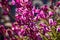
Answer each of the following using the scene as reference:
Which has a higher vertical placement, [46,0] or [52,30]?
[52,30]

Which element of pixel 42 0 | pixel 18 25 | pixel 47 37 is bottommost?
pixel 42 0

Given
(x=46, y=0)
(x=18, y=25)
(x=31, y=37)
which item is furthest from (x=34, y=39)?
(x=46, y=0)

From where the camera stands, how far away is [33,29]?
2465mm

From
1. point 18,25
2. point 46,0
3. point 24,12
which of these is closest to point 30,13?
point 24,12

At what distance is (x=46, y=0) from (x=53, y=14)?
12.6ft

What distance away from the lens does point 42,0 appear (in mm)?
6613

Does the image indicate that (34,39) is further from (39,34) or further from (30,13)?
(30,13)

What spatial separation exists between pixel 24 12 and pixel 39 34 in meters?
0.29

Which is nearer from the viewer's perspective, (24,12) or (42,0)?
(24,12)

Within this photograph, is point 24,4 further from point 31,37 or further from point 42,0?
point 42,0

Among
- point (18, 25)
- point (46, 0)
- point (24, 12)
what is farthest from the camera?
point (46, 0)

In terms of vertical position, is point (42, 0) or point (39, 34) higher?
point (39, 34)

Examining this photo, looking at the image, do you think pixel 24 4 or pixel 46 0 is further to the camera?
pixel 46 0

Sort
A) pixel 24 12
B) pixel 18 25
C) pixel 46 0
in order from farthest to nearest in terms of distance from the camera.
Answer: pixel 46 0
pixel 18 25
pixel 24 12
